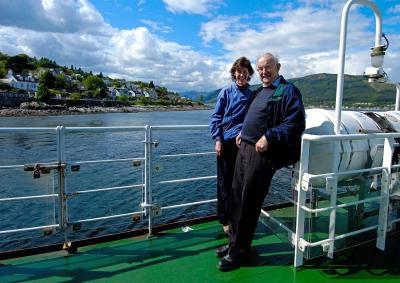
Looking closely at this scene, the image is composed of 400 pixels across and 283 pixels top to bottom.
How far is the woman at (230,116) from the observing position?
3.10 m

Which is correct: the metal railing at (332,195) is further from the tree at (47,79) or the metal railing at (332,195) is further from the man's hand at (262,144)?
the tree at (47,79)

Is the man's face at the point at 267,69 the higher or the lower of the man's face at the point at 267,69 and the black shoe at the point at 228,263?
the higher

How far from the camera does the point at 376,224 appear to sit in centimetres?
345

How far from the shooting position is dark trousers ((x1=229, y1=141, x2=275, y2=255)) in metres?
2.79

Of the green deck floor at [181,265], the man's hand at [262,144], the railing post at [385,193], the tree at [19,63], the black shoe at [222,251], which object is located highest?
the tree at [19,63]

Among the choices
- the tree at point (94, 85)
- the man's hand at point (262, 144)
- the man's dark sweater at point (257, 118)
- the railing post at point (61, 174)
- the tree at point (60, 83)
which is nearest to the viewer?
the man's hand at point (262, 144)

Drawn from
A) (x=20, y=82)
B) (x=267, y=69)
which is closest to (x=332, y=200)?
(x=267, y=69)

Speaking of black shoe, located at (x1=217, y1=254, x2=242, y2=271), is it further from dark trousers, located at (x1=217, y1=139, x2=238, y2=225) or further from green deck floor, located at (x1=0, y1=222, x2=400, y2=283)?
dark trousers, located at (x1=217, y1=139, x2=238, y2=225)

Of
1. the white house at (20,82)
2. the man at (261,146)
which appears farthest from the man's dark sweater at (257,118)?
the white house at (20,82)

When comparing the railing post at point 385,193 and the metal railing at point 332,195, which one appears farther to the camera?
the railing post at point 385,193

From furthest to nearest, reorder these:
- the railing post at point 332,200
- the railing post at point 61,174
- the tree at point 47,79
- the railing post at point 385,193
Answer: the tree at point 47,79
the railing post at point 385,193
the railing post at point 61,174
the railing post at point 332,200

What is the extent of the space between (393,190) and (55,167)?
10.7ft

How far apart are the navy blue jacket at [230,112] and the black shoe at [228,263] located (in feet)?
3.48

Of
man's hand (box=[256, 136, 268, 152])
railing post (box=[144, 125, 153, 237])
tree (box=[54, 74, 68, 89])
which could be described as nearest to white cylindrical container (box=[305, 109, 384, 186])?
man's hand (box=[256, 136, 268, 152])
